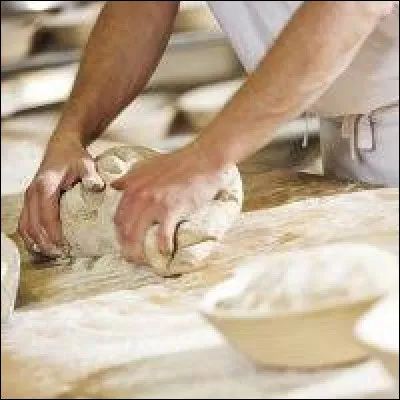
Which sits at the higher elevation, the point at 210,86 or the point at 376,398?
the point at 210,86

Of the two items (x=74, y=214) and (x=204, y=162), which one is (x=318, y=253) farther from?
(x=74, y=214)

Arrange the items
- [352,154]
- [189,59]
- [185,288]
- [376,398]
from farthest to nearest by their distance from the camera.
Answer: [352,154] → [185,288] → [189,59] → [376,398]

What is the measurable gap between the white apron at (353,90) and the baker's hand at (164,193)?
9 centimetres

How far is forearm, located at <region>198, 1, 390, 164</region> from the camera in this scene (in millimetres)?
578

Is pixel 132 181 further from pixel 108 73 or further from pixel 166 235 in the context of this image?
pixel 108 73

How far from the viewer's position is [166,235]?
785mm

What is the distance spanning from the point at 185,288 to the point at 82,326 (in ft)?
0.34

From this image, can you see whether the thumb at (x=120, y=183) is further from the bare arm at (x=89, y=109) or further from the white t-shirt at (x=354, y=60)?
the white t-shirt at (x=354, y=60)

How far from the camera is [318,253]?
1.87ft

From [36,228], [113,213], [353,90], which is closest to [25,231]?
[36,228]

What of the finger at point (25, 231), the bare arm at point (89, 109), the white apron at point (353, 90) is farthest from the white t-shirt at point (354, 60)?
the finger at point (25, 231)

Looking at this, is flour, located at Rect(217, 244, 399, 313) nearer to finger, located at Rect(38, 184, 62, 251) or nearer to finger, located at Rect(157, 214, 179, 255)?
finger, located at Rect(157, 214, 179, 255)

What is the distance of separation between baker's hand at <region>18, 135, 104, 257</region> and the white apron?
0.23 metres

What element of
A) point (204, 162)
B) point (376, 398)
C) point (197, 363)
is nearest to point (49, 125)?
point (204, 162)
